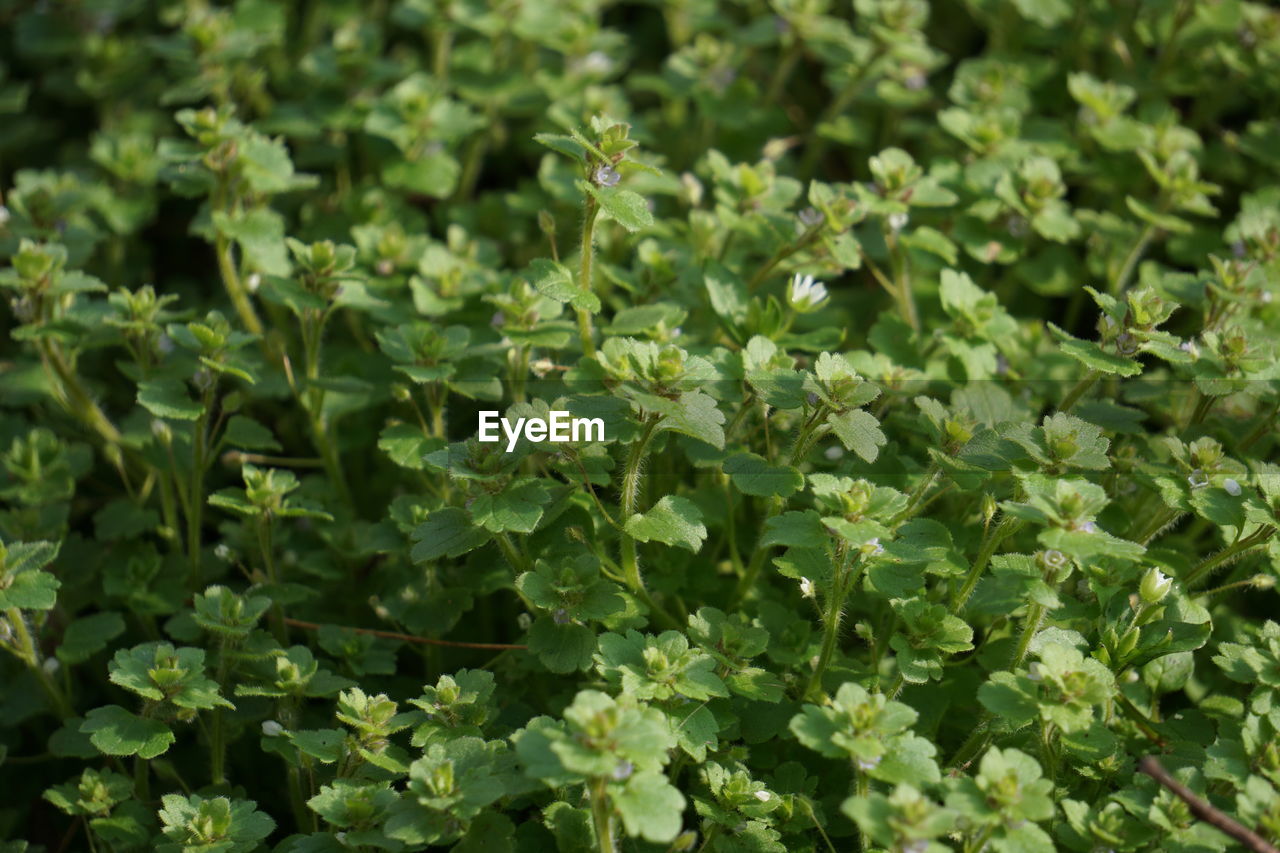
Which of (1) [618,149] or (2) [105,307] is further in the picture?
(2) [105,307]

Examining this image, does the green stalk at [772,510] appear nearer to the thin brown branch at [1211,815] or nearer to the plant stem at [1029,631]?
the plant stem at [1029,631]

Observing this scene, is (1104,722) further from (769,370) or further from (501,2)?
(501,2)

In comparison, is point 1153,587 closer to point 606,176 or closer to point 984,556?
point 984,556

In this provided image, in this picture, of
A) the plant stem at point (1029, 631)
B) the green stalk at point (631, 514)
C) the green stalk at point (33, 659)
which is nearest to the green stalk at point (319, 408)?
the green stalk at point (33, 659)

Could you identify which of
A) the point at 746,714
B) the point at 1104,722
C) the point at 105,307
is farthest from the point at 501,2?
the point at 1104,722

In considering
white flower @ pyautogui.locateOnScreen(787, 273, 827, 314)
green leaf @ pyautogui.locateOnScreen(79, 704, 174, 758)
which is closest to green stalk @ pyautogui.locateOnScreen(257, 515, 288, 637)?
green leaf @ pyautogui.locateOnScreen(79, 704, 174, 758)

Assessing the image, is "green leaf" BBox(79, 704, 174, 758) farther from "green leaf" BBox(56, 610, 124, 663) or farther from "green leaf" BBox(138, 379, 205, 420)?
"green leaf" BBox(138, 379, 205, 420)
